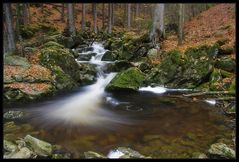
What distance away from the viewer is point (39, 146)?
7176mm

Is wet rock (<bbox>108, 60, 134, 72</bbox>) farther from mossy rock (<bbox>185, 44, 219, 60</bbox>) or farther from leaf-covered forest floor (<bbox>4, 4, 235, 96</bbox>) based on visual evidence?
mossy rock (<bbox>185, 44, 219, 60</bbox>)

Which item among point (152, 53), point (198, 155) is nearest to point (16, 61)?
point (152, 53)

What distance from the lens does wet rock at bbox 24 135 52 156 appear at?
278 inches

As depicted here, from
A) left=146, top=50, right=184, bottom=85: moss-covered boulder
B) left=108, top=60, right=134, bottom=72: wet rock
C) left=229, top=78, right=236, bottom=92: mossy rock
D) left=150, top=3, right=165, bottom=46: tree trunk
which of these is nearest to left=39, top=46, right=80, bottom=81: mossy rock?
left=108, top=60, right=134, bottom=72: wet rock

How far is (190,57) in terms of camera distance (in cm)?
1234

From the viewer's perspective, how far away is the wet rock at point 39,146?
7059 millimetres

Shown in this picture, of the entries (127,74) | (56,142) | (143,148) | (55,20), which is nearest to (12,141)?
(56,142)

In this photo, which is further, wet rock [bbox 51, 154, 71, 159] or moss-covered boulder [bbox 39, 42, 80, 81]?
moss-covered boulder [bbox 39, 42, 80, 81]

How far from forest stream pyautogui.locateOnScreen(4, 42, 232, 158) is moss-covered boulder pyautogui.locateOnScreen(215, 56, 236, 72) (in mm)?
1589

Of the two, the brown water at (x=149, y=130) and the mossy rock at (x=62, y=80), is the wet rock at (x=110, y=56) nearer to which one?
the mossy rock at (x=62, y=80)

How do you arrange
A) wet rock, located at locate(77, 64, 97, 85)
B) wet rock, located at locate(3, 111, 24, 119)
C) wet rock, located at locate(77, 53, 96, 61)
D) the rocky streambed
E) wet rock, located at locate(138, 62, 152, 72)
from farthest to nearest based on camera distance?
A: wet rock, located at locate(77, 53, 96, 61)
wet rock, located at locate(138, 62, 152, 72)
wet rock, located at locate(77, 64, 97, 85)
wet rock, located at locate(3, 111, 24, 119)
the rocky streambed

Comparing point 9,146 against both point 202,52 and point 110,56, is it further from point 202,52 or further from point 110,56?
point 110,56

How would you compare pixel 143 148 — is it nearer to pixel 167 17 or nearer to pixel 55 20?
pixel 167 17

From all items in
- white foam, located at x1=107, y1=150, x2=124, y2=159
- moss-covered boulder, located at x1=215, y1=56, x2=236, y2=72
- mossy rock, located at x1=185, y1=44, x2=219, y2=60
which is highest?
mossy rock, located at x1=185, y1=44, x2=219, y2=60
